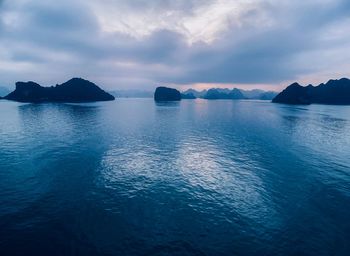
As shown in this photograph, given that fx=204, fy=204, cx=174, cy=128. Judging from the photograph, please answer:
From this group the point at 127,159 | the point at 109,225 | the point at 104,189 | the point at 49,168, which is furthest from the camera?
the point at 127,159

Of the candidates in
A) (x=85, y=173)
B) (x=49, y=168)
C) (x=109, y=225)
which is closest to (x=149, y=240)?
(x=109, y=225)

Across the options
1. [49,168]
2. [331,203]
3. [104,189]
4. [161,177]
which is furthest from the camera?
[49,168]

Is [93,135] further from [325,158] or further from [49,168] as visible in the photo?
[325,158]

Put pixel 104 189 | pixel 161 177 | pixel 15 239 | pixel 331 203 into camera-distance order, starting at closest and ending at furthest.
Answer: pixel 15 239, pixel 331 203, pixel 104 189, pixel 161 177

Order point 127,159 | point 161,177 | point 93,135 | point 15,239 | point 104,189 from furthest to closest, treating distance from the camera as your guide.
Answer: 1. point 93,135
2. point 127,159
3. point 161,177
4. point 104,189
5. point 15,239

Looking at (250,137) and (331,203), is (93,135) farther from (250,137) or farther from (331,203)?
(331,203)

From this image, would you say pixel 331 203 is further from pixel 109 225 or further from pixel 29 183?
pixel 29 183

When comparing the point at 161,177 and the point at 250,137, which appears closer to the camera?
the point at 161,177

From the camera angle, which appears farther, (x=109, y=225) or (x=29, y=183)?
(x=29, y=183)

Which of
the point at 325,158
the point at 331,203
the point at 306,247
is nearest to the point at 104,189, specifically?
the point at 306,247
